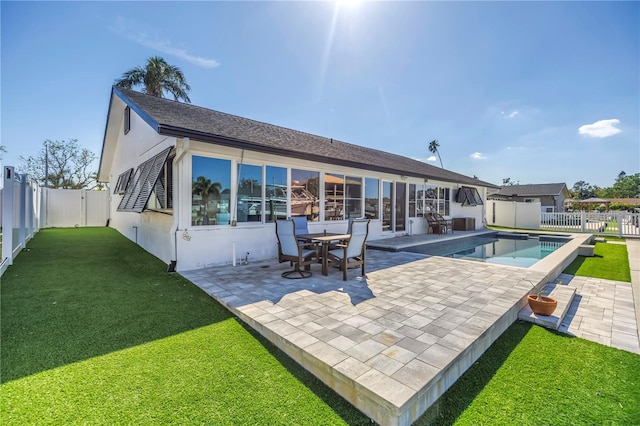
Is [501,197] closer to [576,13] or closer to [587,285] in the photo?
[576,13]

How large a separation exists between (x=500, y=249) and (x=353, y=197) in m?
6.79

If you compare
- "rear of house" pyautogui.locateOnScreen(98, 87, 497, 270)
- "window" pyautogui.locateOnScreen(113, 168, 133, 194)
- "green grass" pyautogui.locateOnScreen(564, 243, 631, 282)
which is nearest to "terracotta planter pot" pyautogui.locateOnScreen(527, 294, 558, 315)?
"green grass" pyautogui.locateOnScreen(564, 243, 631, 282)

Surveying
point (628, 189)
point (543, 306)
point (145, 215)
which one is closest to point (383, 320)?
point (543, 306)

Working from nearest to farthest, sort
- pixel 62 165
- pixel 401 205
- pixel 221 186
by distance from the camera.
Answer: pixel 221 186 < pixel 401 205 < pixel 62 165

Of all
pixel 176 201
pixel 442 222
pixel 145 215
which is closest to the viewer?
pixel 176 201

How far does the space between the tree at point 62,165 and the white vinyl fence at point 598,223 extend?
128ft

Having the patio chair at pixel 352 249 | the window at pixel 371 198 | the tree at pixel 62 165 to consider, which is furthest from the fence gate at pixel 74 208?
the patio chair at pixel 352 249

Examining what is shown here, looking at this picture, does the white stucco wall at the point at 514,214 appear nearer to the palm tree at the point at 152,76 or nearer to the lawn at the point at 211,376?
the lawn at the point at 211,376

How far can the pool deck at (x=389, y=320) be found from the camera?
98.8 inches

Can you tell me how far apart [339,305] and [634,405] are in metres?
3.24

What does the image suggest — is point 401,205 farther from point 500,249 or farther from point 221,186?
point 221,186

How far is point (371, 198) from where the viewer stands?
1212cm

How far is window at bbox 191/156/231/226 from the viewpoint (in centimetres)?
714

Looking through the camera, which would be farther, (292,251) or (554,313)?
(292,251)
